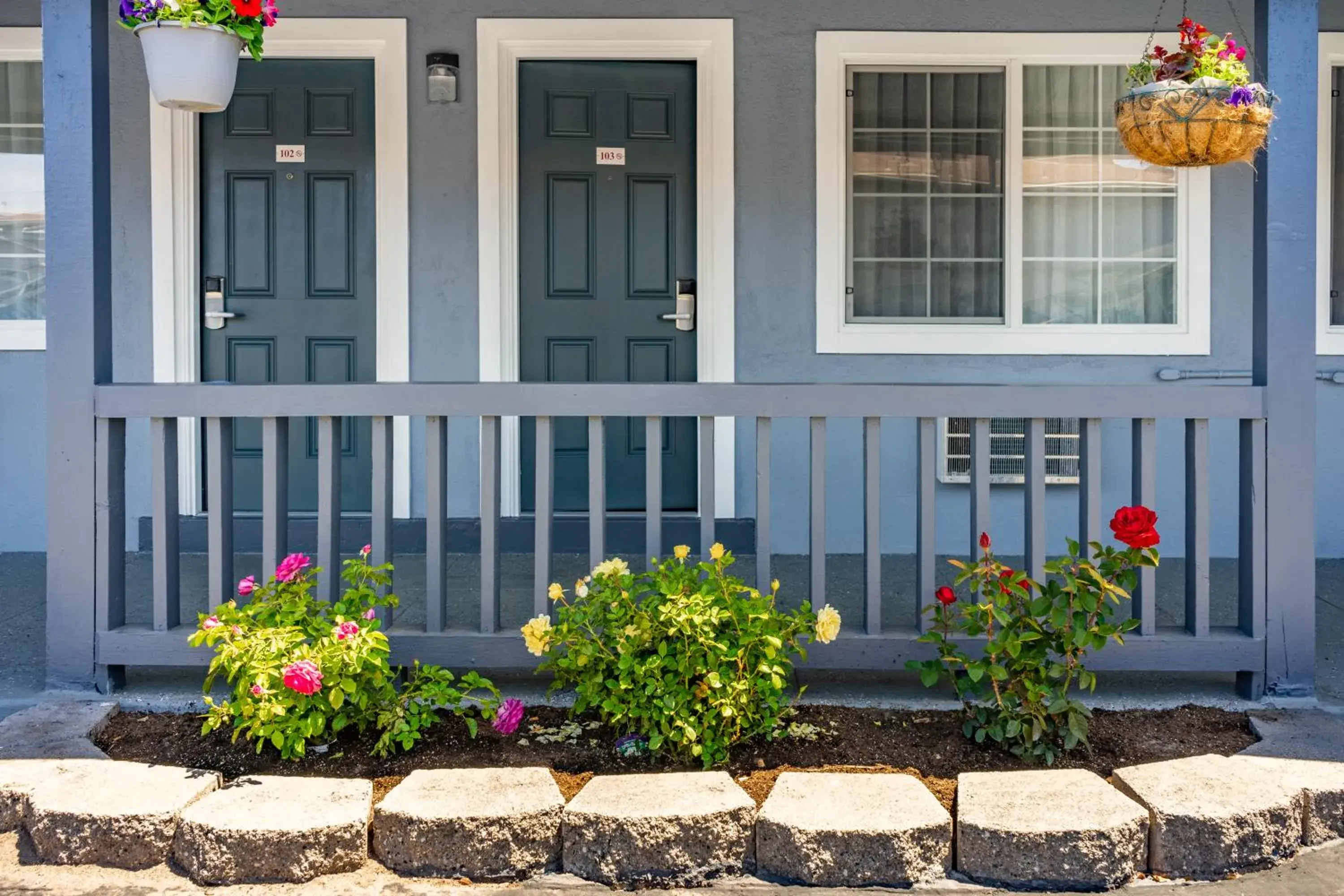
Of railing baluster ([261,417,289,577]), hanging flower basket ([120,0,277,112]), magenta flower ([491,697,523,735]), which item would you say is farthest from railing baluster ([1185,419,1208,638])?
hanging flower basket ([120,0,277,112])

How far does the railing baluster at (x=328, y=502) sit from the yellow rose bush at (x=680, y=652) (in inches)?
29.0

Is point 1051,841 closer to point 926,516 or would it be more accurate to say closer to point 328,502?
point 926,516

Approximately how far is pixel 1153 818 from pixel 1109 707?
0.88m

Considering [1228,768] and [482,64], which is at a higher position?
[482,64]

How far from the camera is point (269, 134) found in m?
5.64

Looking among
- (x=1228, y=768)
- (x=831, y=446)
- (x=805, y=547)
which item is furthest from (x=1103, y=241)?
(x=1228, y=768)

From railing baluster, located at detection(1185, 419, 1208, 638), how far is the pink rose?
97.2 inches

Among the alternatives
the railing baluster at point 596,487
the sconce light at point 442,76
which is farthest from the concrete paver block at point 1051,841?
the sconce light at point 442,76

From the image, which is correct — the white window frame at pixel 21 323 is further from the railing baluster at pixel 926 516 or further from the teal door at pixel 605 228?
the railing baluster at pixel 926 516

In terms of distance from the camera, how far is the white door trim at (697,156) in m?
5.50

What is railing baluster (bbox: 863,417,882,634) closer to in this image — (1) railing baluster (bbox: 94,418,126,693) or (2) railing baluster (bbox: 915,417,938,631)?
(2) railing baluster (bbox: 915,417,938,631)

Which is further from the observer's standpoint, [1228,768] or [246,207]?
[246,207]

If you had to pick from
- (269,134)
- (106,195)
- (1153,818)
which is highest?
(269,134)

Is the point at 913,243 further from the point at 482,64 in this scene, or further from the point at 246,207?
the point at 246,207
